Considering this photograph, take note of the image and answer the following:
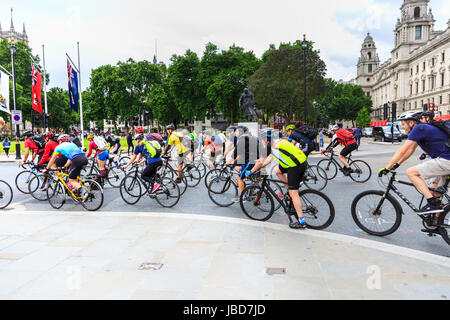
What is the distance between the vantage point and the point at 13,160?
21.8 m

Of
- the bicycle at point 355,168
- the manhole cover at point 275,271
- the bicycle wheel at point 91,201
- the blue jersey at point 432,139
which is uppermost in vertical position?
the blue jersey at point 432,139

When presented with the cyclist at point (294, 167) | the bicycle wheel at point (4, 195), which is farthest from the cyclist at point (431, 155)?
the bicycle wheel at point (4, 195)

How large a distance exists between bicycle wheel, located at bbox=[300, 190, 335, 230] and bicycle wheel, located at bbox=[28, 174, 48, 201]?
22.5 feet

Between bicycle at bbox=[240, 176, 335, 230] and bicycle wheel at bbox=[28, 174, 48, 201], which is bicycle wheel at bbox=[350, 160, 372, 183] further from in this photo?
bicycle wheel at bbox=[28, 174, 48, 201]

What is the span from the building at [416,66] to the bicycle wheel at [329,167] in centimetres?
5238

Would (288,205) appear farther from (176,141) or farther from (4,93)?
(4,93)

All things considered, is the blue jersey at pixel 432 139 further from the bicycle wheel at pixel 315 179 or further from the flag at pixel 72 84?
the flag at pixel 72 84

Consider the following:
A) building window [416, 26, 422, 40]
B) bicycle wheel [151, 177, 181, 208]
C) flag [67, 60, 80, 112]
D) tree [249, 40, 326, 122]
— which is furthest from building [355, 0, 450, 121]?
bicycle wheel [151, 177, 181, 208]

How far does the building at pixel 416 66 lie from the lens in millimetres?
67125

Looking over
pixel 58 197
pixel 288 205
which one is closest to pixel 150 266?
pixel 288 205

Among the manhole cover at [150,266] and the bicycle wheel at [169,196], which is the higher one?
the bicycle wheel at [169,196]

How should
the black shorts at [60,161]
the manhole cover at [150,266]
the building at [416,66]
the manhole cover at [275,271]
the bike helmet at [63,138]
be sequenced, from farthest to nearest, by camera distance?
the building at [416,66] < the black shorts at [60,161] < the bike helmet at [63,138] < the manhole cover at [150,266] < the manhole cover at [275,271]
